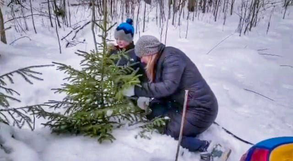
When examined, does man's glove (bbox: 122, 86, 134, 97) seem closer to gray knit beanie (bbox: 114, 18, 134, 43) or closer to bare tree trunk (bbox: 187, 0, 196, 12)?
gray knit beanie (bbox: 114, 18, 134, 43)

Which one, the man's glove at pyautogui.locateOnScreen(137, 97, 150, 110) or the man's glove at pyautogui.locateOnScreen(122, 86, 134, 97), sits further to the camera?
the man's glove at pyautogui.locateOnScreen(137, 97, 150, 110)

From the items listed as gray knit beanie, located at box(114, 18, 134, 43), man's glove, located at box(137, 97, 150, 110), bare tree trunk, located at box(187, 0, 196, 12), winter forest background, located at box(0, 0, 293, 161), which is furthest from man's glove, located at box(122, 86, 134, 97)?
bare tree trunk, located at box(187, 0, 196, 12)

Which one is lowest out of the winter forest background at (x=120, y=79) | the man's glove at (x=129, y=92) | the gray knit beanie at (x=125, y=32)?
the winter forest background at (x=120, y=79)

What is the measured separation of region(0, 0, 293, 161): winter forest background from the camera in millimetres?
2434

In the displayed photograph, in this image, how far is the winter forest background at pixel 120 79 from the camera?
7.98 ft

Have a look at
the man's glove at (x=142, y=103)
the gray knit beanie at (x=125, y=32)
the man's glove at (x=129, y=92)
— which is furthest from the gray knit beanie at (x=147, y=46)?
the gray knit beanie at (x=125, y=32)

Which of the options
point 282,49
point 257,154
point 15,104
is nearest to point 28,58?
point 15,104

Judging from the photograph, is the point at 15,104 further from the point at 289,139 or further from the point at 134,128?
the point at 289,139

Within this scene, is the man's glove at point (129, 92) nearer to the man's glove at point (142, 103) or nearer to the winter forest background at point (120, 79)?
the winter forest background at point (120, 79)

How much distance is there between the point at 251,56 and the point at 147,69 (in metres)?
3.34

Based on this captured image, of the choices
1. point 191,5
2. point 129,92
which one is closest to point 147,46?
point 129,92

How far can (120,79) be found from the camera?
101 inches

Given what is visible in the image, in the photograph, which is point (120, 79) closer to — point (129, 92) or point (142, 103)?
point (129, 92)

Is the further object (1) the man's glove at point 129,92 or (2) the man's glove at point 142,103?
(2) the man's glove at point 142,103
